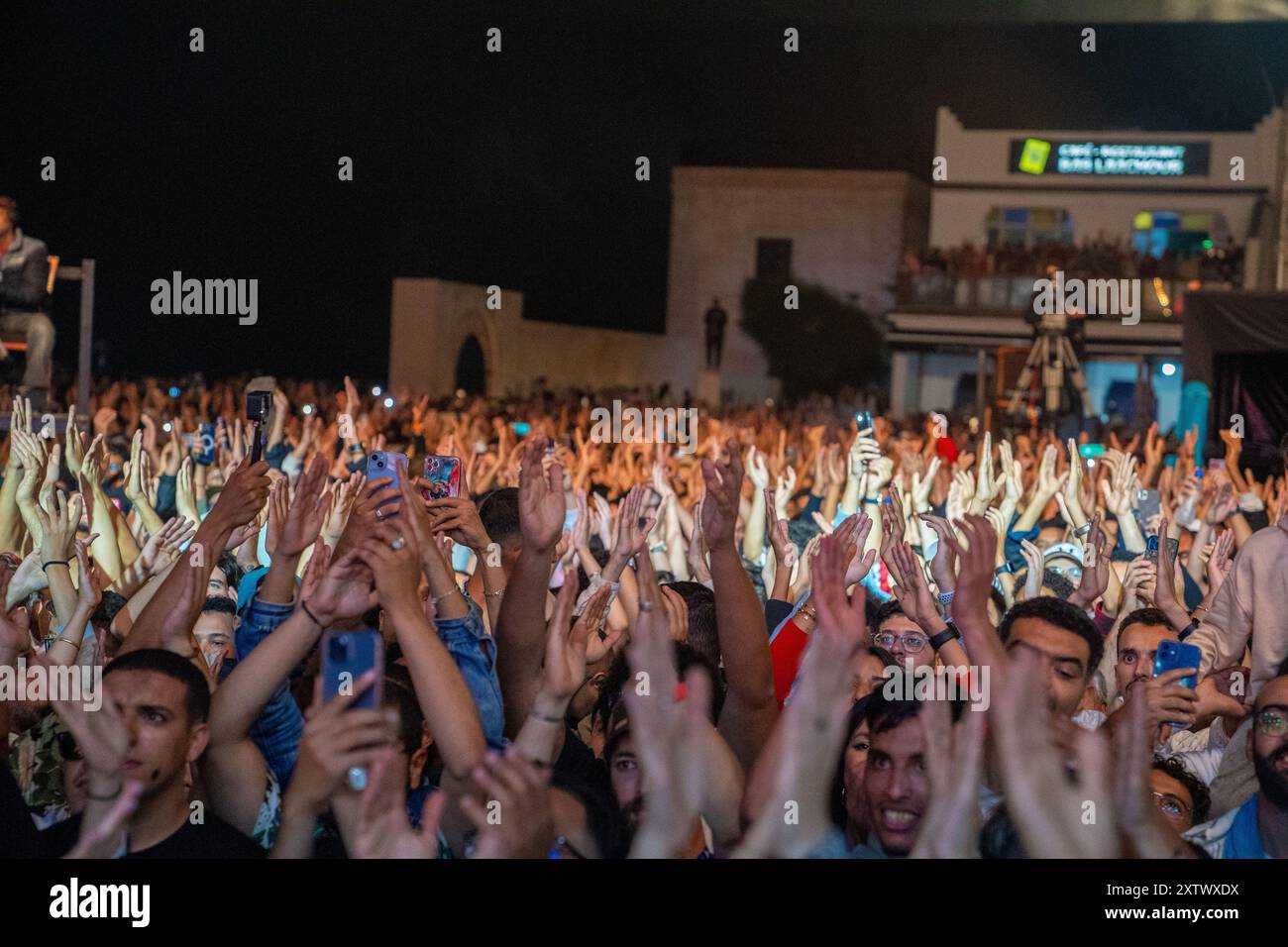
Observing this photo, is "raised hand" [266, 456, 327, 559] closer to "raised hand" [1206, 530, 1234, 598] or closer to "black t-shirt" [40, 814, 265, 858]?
"black t-shirt" [40, 814, 265, 858]

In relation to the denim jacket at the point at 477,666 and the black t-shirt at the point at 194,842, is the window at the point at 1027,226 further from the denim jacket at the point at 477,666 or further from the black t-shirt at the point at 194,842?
the black t-shirt at the point at 194,842

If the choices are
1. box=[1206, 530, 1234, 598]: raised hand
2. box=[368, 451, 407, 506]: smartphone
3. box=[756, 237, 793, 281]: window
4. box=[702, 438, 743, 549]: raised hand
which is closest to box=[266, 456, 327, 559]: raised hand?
box=[368, 451, 407, 506]: smartphone

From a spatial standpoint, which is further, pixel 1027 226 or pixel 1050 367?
pixel 1027 226

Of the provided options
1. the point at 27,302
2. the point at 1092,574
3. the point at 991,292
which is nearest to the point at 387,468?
the point at 1092,574

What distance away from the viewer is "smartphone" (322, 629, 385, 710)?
2.51 metres

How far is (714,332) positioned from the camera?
37.9 metres

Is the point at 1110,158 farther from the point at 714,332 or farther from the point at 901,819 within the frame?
the point at 901,819

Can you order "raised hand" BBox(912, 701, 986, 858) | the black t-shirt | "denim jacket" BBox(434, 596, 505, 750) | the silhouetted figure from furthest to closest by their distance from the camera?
the silhouetted figure, "denim jacket" BBox(434, 596, 505, 750), the black t-shirt, "raised hand" BBox(912, 701, 986, 858)

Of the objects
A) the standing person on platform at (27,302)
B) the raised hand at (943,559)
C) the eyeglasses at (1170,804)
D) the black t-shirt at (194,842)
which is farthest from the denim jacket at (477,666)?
the standing person on platform at (27,302)

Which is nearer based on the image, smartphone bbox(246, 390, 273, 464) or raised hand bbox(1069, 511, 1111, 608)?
smartphone bbox(246, 390, 273, 464)

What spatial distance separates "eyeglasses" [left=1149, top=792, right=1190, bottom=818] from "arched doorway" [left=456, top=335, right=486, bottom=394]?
86.9ft

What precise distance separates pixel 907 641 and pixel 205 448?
200 inches

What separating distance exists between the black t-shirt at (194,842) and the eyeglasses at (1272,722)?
6.50 feet
